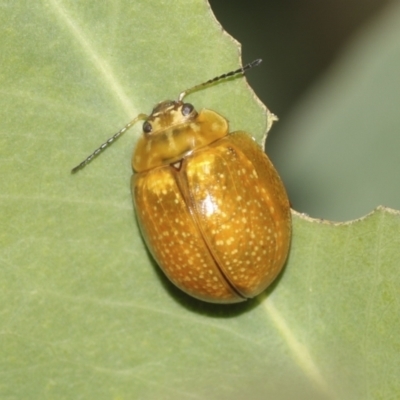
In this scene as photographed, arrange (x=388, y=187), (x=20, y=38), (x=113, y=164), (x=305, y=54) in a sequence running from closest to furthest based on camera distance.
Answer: (x=20, y=38) → (x=113, y=164) → (x=388, y=187) → (x=305, y=54)

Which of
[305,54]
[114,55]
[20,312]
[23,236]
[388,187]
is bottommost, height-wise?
[305,54]

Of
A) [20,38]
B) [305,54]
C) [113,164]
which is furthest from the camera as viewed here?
[305,54]

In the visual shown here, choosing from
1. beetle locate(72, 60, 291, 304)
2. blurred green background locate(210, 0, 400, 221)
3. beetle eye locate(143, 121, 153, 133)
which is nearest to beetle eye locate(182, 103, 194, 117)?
beetle locate(72, 60, 291, 304)

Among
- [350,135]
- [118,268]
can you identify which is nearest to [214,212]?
[118,268]

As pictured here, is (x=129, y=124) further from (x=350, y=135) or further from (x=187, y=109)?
(x=350, y=135)

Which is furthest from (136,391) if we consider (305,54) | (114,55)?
(305,54)

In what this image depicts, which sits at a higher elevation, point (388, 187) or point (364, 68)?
point (364, 68)

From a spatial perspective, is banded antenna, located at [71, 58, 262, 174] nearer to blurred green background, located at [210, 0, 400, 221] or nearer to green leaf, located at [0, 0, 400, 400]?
green leaf, located at [0, 0, 400, 400]

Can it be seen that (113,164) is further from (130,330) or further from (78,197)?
(130,330)
